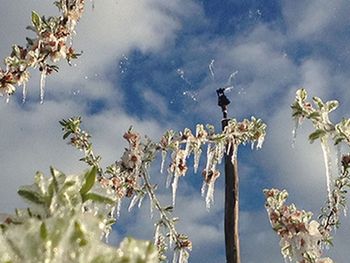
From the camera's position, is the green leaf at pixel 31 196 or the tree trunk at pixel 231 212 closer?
the green leaf at pixel 31 196

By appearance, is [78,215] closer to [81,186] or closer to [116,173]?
[81,186]

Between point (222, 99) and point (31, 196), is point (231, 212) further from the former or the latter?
point (31, 196)

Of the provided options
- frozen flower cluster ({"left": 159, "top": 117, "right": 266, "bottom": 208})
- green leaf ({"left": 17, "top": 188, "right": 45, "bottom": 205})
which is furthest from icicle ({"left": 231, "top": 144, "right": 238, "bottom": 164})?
green leaf ({"left": 17, "top": 188, "right": 45, "bottom": 205})

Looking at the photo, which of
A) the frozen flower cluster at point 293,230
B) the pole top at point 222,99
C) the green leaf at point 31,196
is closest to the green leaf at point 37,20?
the pole top at point 222,99

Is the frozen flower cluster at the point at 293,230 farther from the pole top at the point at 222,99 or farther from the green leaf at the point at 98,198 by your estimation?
the green leaf at the point at 98,198

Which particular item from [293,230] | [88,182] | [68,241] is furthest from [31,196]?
[293,230]

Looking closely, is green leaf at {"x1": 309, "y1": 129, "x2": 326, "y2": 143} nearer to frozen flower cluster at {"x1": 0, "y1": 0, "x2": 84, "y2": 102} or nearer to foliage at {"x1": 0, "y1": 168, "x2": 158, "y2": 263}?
frozen flower cluster at {"x1": 0, "y1": 0, "x2": 84, "y2": 102}
